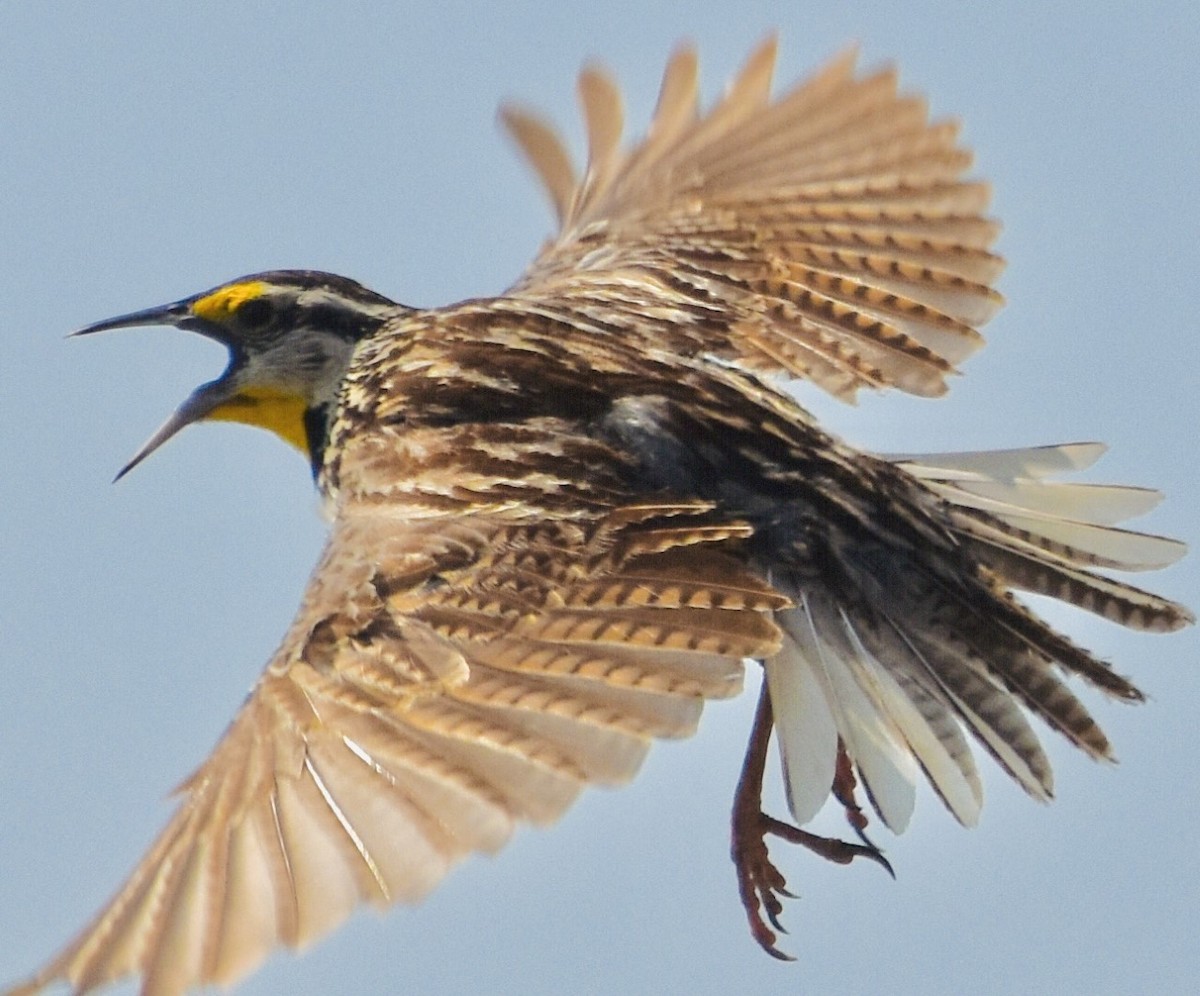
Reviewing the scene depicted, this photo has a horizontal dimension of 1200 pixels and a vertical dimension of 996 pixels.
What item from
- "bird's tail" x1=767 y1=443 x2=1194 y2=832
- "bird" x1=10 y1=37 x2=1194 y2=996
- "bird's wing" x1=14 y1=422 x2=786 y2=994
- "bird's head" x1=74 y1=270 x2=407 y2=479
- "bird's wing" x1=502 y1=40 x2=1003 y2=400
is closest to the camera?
"bird's wing" x1=14 y1=422 x2=786 y2=994

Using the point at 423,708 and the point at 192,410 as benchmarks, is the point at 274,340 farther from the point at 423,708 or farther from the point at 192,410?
the point at 423,708

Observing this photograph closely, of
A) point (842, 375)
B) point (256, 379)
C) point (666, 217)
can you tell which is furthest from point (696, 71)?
point (256, 379)

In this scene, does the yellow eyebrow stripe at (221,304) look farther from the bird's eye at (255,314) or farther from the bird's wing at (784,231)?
the bird's wing at (784,231)

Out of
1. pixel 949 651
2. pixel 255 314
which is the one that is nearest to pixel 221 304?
pixel 255 314

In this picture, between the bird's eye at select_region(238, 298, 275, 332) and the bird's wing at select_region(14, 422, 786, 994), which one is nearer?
the bird's wing at select_region(14, 422, 786, 994)

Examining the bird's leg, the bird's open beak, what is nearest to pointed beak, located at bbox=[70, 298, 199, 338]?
the bird's open beak

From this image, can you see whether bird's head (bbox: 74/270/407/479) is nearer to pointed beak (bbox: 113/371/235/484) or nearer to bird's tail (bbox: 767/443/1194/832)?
pointed beak (bbox: 113/371/235/484)

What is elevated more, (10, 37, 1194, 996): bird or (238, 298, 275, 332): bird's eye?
(238, 298, 275, 332): bird's eye

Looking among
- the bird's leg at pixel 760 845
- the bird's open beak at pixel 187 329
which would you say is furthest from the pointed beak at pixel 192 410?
the bird's leg at pixel 760 845
